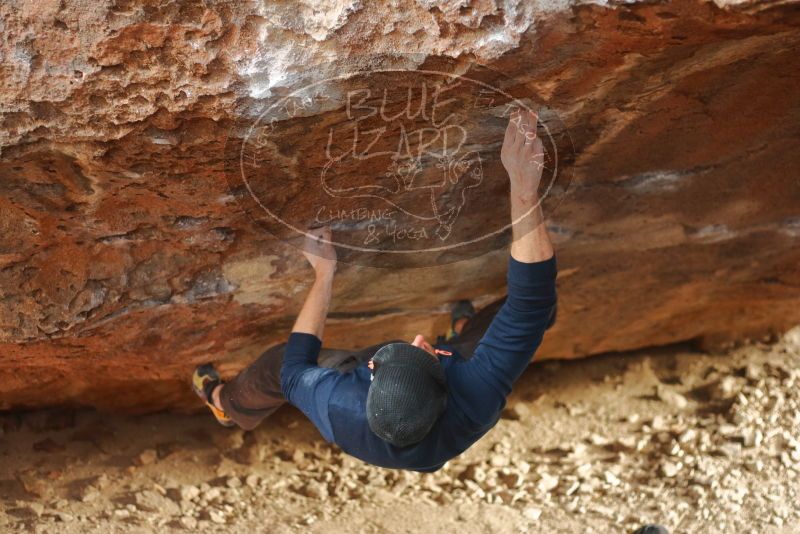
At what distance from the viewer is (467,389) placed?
85.4 inches

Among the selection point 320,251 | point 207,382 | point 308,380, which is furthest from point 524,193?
point 207,382

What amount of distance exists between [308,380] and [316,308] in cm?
27

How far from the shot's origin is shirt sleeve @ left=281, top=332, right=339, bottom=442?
2230 millimetres

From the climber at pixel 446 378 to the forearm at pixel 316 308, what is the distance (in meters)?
0.11

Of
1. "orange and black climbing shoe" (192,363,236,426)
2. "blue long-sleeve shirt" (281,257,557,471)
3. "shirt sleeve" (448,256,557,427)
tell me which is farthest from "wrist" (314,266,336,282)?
"orange and black climbing shoe" (192,363,236,426)

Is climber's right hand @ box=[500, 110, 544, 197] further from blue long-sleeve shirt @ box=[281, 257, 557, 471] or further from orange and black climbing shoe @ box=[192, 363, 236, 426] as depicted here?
orange and black climbing shoe @ box=[192, 363, 236, 426]

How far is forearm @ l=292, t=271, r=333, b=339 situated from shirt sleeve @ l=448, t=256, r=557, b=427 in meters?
0.48

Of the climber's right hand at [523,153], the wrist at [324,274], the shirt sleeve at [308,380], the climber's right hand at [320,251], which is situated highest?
the climber's right hand at [523,153]

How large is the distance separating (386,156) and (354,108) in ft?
0.79

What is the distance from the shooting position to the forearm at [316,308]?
2463 mm

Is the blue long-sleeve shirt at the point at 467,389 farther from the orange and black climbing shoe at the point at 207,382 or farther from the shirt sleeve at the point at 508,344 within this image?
the orange and black climbing shoe at the point at 207,382

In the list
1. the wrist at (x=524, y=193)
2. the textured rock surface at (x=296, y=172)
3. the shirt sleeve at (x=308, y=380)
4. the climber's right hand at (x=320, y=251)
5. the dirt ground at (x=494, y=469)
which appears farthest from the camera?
the dirt ground at (x=494, y=469)

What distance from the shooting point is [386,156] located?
2.15 metres

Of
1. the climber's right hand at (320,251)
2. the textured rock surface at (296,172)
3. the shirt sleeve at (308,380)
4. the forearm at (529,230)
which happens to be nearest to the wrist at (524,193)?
the forearm at (529,230)
